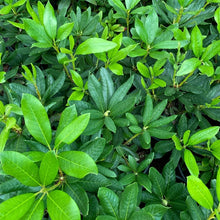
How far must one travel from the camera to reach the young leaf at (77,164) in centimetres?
78

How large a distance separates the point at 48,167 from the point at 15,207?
15 centimetres

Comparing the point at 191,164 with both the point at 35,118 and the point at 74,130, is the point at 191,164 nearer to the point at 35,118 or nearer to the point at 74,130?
the point at 74,130

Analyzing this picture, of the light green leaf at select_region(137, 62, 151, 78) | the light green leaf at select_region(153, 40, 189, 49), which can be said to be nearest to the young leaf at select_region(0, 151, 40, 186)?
the light green leaf at select_region(137, 62, 151, 78)

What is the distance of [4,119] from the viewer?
3.35 feet

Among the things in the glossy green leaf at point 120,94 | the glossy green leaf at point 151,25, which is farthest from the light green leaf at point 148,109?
the glossy green leaf at point 151,25

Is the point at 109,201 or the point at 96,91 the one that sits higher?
the point at 96,91

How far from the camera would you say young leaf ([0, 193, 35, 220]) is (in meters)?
0.71

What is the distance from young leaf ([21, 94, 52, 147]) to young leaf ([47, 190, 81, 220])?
0.68 ft

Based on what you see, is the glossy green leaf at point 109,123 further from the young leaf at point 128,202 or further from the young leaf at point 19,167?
the young leaf at point 19,167

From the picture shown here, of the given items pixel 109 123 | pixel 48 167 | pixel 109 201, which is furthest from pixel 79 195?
pixel 109 123

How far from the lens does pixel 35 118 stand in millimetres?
853

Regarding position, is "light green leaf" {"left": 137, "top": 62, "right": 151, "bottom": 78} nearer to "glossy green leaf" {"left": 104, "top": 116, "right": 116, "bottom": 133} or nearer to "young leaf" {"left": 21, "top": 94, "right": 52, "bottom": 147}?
"glossy green leaf" {"left": 104, "top": 116, "right": 116, "bottom": 133}

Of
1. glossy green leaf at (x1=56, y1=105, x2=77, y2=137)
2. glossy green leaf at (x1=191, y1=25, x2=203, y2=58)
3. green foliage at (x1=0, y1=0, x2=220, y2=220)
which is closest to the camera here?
green foliage at (x1=0, y1=0, x2=220, y2=220)

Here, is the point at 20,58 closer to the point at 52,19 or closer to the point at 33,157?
the point at 52,19
